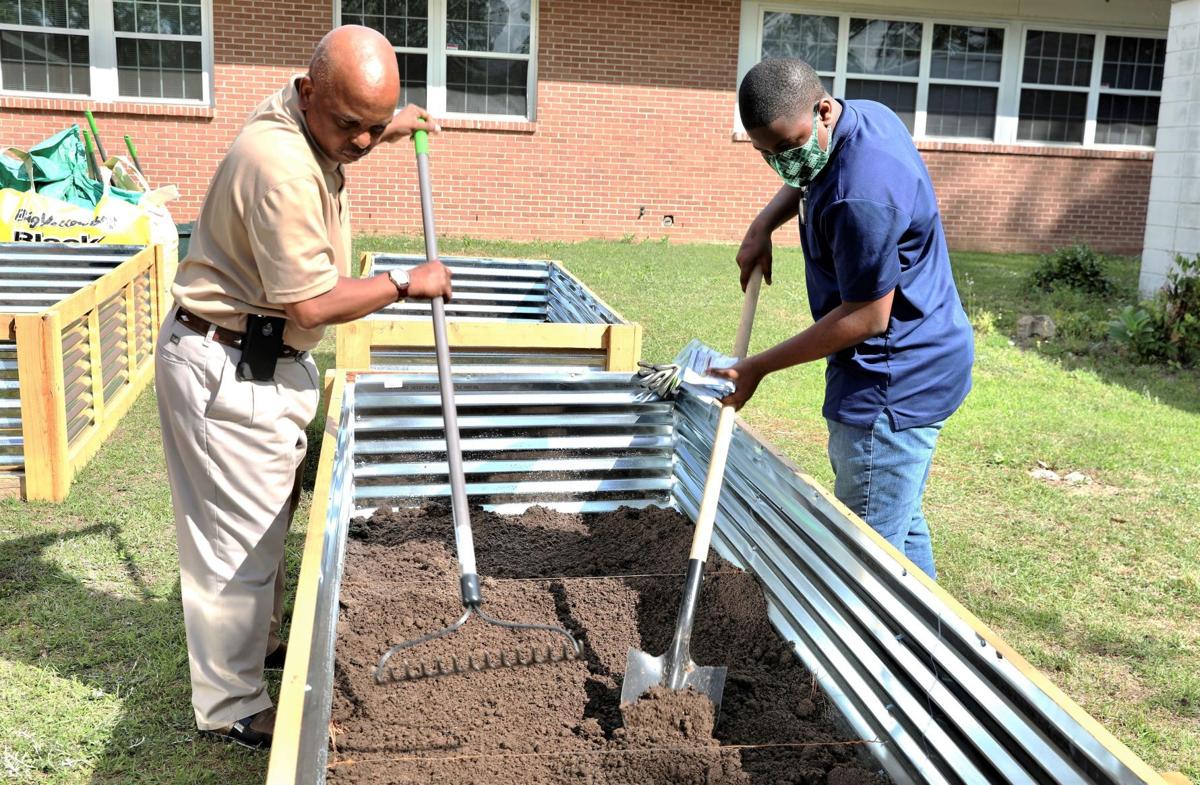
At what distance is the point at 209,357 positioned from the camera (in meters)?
3.07

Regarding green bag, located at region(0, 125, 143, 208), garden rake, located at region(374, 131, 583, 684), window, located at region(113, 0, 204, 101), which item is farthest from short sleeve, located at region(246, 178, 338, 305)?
window, located at region(113, 0, 204, 101)

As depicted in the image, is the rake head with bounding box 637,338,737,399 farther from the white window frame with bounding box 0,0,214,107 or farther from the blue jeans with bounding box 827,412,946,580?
the white window frame with bounding box 0,0,214,107

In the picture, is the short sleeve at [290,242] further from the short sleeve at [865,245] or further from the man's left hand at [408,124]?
the short sleeve at [865,245]

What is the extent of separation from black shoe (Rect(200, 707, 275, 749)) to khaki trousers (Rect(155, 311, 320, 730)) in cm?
2

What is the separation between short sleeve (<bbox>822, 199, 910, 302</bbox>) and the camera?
279 centimetres

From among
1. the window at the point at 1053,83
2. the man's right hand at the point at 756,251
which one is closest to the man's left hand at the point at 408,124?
the man's right hand at the point at 756,251

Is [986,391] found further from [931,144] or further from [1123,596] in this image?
[931,144]

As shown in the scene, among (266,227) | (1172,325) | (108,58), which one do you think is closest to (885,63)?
(1172,325)

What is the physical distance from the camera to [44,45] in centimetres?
1348

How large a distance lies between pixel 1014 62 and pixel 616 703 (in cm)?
1551

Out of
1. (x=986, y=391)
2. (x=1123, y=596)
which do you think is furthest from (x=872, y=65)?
(x=1123, y=596)

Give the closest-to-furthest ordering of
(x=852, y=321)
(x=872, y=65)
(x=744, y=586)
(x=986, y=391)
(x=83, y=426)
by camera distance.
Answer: (x=852, y=321) → (x=744, y=586) → (x=83, y=426) → (x=986, y=391) → (x=872, y=65)

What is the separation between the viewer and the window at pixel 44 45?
13406 mm

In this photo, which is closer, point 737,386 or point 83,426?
point 737,386
